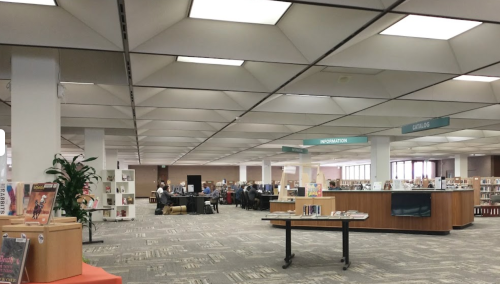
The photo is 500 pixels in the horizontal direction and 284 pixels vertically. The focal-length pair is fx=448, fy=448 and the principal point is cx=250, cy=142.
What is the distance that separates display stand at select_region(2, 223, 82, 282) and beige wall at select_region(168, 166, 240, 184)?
3994 cm

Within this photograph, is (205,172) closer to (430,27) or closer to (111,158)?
(111,158)

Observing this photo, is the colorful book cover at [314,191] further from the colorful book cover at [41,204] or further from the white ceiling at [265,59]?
the colorful book cover at [41,204]

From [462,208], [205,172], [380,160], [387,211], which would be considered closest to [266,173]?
[205,172]

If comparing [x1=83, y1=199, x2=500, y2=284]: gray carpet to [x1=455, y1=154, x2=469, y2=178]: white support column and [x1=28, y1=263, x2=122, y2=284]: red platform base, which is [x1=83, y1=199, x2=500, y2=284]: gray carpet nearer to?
[x1=28, y1=263, x2=122, y2=284]: red platform base

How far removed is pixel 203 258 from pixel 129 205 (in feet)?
29.4

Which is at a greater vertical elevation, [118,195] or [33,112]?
[33,112]

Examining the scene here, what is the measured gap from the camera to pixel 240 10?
5598 mm

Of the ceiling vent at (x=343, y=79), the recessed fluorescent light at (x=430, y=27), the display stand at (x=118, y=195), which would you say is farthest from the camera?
the display stand at (x=118, y=195)

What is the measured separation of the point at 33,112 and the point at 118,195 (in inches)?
392

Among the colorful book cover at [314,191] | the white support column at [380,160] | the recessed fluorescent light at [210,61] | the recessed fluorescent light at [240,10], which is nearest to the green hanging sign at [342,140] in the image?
the white support column at [380,160]

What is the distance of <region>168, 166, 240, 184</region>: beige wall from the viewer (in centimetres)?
4256

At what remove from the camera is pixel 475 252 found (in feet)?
28.2

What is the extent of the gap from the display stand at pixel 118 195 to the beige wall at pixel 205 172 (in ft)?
85.3

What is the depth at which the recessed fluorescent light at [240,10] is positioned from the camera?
213 inches
